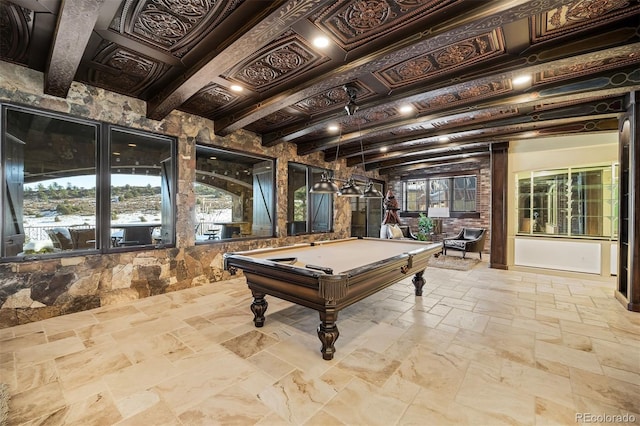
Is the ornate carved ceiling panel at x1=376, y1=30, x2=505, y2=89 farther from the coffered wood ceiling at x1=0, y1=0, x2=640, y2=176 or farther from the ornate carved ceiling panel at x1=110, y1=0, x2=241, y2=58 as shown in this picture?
the ornate carved ceiling panel at x1=110, y1=0, x2=241, y2=58

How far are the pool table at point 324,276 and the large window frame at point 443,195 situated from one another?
21.8 feet

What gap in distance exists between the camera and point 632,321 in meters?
3.32

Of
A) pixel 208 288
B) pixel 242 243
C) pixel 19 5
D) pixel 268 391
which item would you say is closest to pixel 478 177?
pixel 242 243

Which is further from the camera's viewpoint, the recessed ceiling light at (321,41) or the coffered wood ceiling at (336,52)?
the recessed ceiling light at (321,41)

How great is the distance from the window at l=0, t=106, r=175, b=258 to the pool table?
7.69 ft

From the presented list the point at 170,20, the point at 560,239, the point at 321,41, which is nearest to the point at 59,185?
the point at 170,20

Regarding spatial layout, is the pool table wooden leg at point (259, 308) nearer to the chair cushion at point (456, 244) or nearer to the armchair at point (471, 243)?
the armchair at point (471, 243)

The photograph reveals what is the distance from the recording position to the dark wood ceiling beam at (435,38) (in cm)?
206

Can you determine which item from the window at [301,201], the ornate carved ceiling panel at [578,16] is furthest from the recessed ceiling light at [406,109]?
the window at [301,201]

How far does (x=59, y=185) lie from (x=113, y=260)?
1.51m

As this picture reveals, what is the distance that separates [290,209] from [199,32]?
4.54 metres

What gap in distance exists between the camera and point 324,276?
2.20 metres

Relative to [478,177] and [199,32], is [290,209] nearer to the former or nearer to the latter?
[199,32]

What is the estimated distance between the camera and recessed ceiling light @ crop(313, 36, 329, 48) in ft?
8.53
